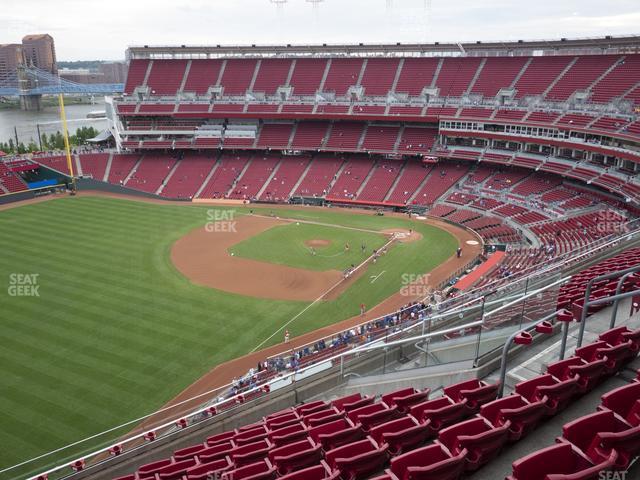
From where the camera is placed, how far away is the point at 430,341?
13.6 metres

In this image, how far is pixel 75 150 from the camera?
7606 centimetres

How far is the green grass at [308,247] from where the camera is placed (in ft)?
136

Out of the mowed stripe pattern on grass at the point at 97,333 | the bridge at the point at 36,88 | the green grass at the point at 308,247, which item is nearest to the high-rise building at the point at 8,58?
the bridge at the point at 36,88

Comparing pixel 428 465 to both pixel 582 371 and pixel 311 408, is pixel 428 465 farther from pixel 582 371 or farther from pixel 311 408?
pixel 311 408

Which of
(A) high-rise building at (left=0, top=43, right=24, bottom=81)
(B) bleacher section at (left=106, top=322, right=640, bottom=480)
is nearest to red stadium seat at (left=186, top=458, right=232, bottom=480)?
(B) bleacher section at (left=106, top=322, right=640, bottom=480)

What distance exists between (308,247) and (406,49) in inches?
1578

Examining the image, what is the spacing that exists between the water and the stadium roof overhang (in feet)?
159

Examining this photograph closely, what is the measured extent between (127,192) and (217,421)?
2247 inches

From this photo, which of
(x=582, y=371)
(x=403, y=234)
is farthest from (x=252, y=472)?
(x=403, y=234)

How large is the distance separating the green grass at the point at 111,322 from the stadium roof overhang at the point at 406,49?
30.1 meters

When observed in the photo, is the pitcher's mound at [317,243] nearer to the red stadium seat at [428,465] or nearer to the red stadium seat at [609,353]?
the red stadium seat at [609,353]

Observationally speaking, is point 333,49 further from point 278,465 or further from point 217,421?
point 278,465

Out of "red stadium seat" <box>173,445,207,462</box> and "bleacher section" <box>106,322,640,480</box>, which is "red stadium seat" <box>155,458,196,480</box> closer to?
"bleacher section" <box>106,322,640,480</box>

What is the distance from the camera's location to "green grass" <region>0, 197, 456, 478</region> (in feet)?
72.7
